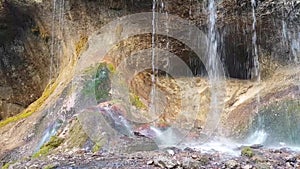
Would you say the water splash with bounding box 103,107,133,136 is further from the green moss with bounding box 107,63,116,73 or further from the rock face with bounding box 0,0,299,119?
the rock face with bounding box 0,0,299,119

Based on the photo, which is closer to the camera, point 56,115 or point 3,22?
point 56,115

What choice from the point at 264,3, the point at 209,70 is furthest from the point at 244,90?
the point at 264,3

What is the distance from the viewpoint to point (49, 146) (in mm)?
7828

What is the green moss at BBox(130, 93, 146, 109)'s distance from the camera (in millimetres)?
9719

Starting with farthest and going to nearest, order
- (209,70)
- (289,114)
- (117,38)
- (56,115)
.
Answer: (209,70)
(117,38)
(289,114)
(56,115)

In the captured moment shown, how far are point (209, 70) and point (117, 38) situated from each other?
279 cm

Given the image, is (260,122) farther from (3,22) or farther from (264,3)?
(3,22)

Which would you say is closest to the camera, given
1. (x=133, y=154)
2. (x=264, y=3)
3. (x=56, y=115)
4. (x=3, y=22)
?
(x=133, y=154)

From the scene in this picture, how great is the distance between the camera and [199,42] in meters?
11.8

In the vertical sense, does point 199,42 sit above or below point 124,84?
above

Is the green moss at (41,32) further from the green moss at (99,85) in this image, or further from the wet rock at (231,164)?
the wet rock at (231,164)

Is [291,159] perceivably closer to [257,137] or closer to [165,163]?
[165,163]

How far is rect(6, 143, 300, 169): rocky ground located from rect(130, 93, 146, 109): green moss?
8.56 feet

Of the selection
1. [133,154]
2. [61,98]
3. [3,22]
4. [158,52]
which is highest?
[3,22]
